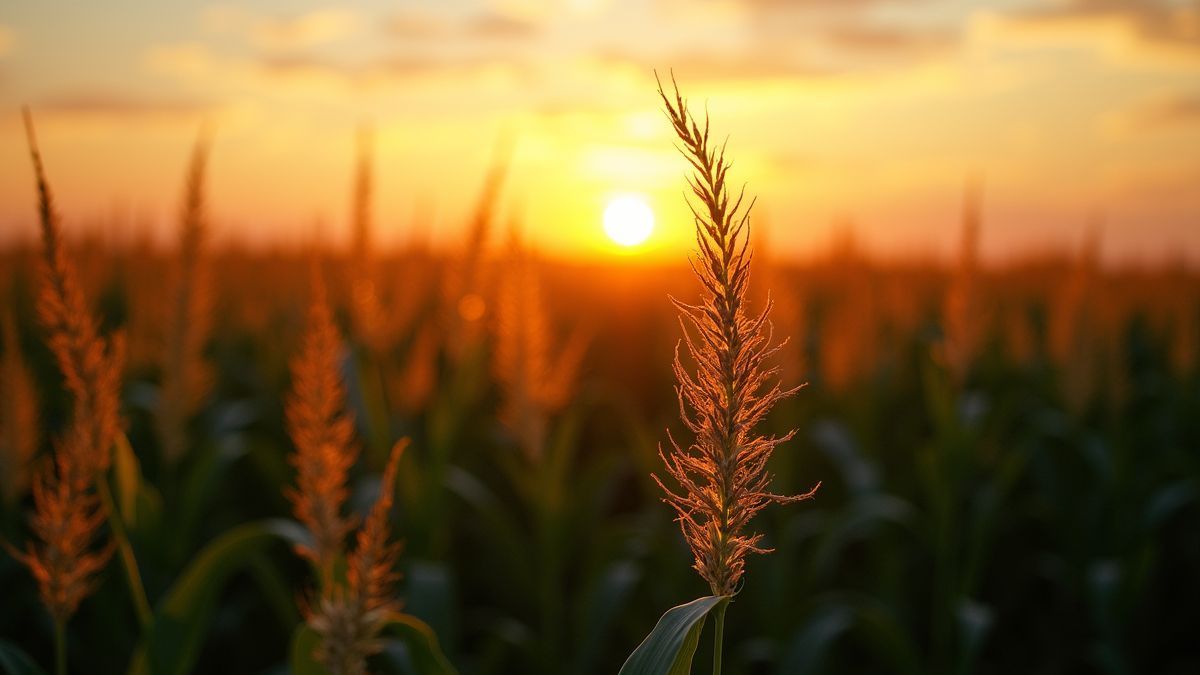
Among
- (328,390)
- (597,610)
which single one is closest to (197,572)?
(328,390)

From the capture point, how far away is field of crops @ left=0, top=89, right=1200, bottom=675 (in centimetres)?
171

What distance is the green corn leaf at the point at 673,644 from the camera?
1126 millimetres

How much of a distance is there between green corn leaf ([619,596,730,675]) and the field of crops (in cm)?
1

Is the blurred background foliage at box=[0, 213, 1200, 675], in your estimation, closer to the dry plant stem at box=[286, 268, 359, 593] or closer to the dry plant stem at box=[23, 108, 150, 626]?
the dry plant stem at box=[23, 108, 150, 626]

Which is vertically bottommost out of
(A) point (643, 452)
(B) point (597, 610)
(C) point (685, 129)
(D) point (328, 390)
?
(B) point (597, 610)

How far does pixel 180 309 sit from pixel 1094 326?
214 inches

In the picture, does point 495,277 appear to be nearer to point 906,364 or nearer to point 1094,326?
point 1094,326

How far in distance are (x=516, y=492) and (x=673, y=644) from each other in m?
5.97

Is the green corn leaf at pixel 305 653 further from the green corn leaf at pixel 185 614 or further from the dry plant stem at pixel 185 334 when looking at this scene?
the dry plant stem at pixel 185 334

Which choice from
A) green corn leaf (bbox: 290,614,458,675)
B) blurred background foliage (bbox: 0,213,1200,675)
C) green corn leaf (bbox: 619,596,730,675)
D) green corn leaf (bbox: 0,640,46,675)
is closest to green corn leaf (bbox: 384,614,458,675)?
green corn leaf (bbox: 290,614,458,675)

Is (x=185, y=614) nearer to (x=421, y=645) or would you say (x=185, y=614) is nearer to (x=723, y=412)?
(x=421, y=645)

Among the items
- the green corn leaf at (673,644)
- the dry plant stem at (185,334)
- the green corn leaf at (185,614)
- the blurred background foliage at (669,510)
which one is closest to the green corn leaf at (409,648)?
the green corn leaf at (185,614)

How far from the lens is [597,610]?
3.94m

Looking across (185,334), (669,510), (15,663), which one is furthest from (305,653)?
(669,510)
